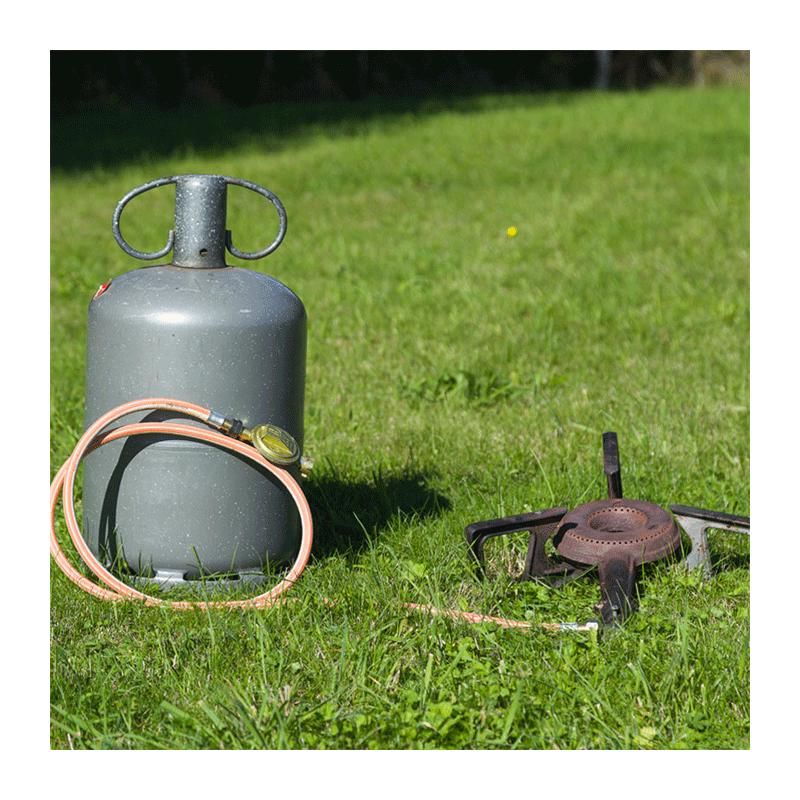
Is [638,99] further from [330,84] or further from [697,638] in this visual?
[697,638]

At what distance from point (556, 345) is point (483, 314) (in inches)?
22.8

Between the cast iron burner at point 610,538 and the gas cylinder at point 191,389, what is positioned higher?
the gas cylinder at point 191,389

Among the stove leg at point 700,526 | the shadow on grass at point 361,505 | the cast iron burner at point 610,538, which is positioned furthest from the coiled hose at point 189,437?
the stove leg at point 700,526

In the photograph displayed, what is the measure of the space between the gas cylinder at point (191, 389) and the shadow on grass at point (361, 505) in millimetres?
305

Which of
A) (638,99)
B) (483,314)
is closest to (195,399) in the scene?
(483,314)

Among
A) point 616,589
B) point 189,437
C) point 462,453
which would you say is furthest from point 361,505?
point 616,589

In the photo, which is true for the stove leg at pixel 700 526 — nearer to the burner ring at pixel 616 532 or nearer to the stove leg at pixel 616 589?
the burner ring at pixel 616 532

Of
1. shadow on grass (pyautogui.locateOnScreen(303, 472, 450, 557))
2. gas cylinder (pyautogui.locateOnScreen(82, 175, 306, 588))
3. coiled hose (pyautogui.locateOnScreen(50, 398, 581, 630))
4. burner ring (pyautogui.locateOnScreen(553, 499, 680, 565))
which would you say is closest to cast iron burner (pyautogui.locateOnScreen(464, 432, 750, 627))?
burner ring (pyautogui.locateOnScreen(553, 499, 680, 565))

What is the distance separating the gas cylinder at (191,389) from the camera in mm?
2256

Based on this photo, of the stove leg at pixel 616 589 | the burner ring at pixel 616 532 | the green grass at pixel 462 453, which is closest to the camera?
the green grass at pixel 462 453

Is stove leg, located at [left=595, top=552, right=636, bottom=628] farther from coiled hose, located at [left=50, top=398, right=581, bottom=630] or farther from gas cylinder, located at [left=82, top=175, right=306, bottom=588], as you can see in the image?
gas cylinder, located at [left=82, top=175, right=306, bottom=588]

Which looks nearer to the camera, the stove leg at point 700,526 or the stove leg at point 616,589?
the stove leg at point 616,589

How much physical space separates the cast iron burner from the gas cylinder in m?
0.58

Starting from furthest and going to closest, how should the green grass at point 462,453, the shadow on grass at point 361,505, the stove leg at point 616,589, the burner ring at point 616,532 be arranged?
the shadow on grass at point 361,505, the burner ring at point 616,532, the stove leg at point 616,589, the green grass at point 462,453
